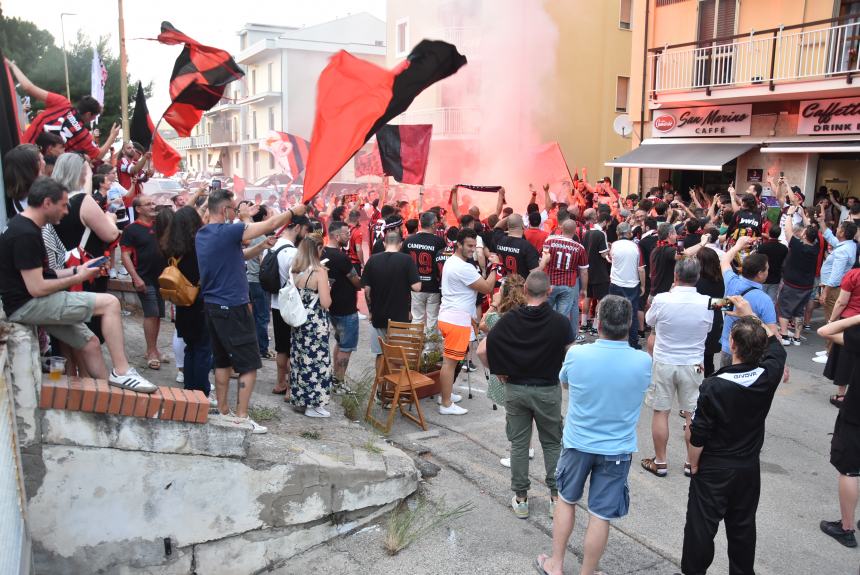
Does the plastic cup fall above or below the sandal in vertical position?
above

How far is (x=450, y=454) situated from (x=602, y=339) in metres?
2.34

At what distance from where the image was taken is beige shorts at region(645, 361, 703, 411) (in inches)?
210

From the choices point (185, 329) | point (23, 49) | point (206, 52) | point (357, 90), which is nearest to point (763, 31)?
point (206, 52)

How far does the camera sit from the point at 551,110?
20.0 m

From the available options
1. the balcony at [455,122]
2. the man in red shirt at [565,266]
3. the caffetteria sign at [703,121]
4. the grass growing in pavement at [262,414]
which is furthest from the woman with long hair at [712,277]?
the balcony at [455,122]

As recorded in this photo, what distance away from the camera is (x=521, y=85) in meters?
18.7

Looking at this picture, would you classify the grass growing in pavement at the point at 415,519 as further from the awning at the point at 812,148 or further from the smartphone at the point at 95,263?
the awning at the point at 812,148

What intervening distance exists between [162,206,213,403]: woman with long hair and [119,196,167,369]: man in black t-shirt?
43.8 inches

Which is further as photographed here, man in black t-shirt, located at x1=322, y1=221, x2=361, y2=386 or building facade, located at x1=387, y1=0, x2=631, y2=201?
building facade, located at x1=387, y1=0, x2=631, y2=201

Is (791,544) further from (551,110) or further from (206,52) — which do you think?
(551,110)

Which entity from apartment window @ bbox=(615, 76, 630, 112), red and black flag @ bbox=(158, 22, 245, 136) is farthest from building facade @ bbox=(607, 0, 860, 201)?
red and black flag @ bbox=(158, 22, 245, 136)

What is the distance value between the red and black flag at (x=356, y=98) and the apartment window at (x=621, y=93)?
18262mm

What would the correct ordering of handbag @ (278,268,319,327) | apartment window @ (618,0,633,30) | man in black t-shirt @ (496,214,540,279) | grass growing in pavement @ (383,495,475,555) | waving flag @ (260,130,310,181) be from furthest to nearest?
apartment window @ (618,0,633,30) → waving flag @ (260,130,310,181) → man in black t-shirt @ (496,214,540,279) → handbag @ (278,268,319,327) → grass growing in pavement @ (383,495,475,555)

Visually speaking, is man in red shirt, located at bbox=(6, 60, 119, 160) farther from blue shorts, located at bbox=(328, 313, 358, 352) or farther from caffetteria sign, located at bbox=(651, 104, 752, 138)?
caffetteria sign, located at bbox=(651, 104, 752, 138)
